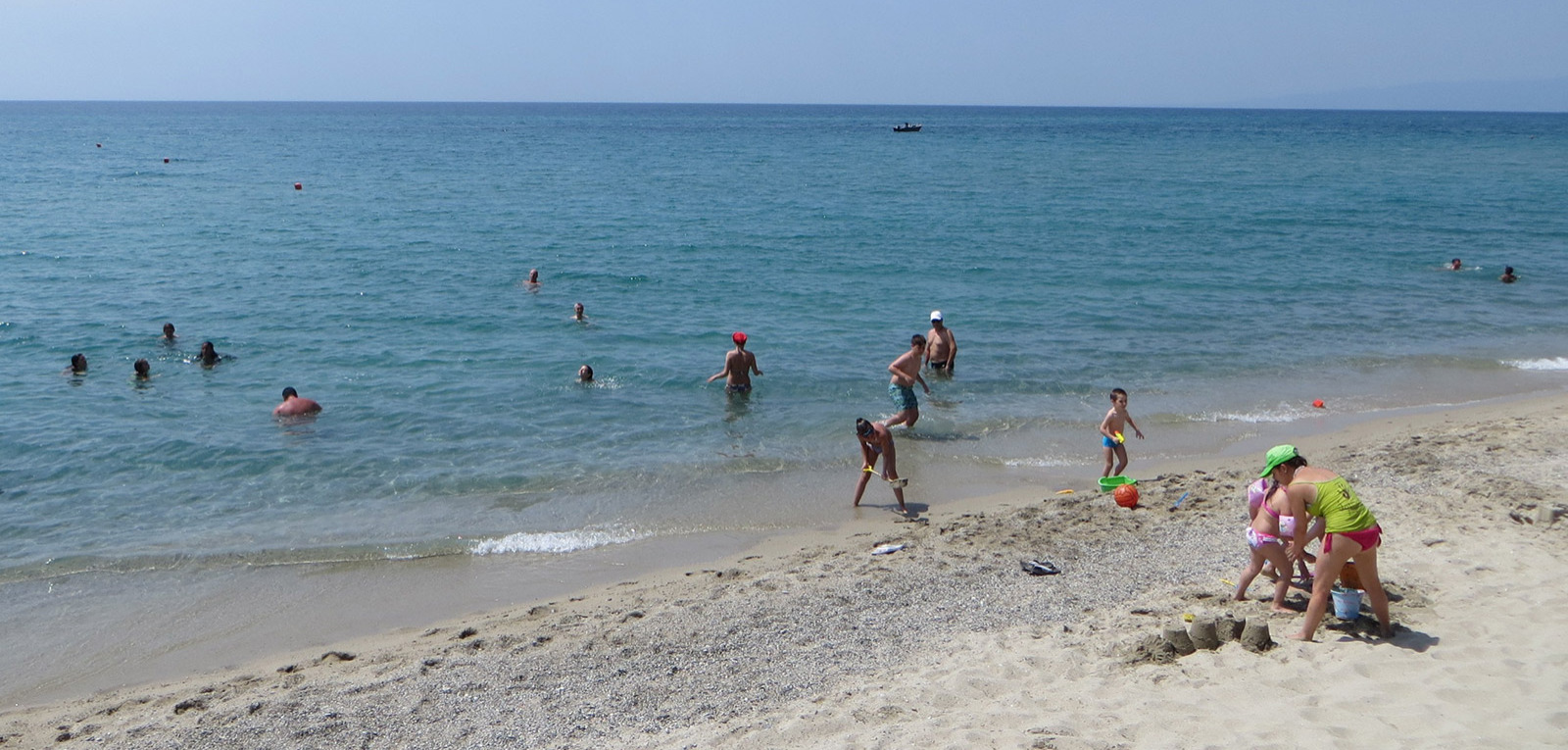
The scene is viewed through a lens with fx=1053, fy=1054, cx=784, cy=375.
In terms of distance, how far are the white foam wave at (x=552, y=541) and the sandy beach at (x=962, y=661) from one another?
0.98 m

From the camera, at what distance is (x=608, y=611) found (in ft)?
28.3

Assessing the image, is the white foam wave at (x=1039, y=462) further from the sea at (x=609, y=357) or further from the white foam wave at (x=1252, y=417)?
the white foam wave at (x=1252, y=417)

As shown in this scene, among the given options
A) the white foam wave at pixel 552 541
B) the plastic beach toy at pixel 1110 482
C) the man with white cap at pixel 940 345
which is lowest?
the white foam wave at pixel 552 541

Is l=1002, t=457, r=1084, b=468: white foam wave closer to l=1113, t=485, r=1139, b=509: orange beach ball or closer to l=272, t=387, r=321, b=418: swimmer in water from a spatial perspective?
l=1113, t=485, r=1139, b=509: orange beach ball

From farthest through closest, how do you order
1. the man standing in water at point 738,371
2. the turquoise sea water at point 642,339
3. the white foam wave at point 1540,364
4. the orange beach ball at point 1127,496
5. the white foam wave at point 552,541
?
the white foam wave at point 1540,364 < the man standing in water at point 738,371 < the turquoise sea water at point 642,339 < the orange beach ball at point 1127,496 < the white foam wave at point 552,541

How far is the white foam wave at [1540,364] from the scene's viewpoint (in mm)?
17281

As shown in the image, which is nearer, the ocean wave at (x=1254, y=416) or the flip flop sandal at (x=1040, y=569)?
the flip flop sandal at (x=1040, y=569)

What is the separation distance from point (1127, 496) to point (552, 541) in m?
5.78

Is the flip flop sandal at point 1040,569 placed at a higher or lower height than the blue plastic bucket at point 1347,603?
lower

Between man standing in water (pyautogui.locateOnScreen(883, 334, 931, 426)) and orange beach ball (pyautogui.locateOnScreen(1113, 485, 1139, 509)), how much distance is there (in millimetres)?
3503

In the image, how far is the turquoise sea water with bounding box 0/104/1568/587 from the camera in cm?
1178

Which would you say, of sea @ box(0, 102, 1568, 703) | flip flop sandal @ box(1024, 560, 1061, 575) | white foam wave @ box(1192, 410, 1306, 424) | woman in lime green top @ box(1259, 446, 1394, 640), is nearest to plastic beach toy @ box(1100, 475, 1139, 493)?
sea @ box(0, 102, 1568, 703)

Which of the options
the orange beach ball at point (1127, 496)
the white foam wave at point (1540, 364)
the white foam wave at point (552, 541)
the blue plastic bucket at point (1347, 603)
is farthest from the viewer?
the white foam wave at point (1540, 364)

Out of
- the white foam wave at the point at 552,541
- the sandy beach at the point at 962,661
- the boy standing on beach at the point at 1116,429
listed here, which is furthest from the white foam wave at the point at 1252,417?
the white foam wave at the point at 552,541
